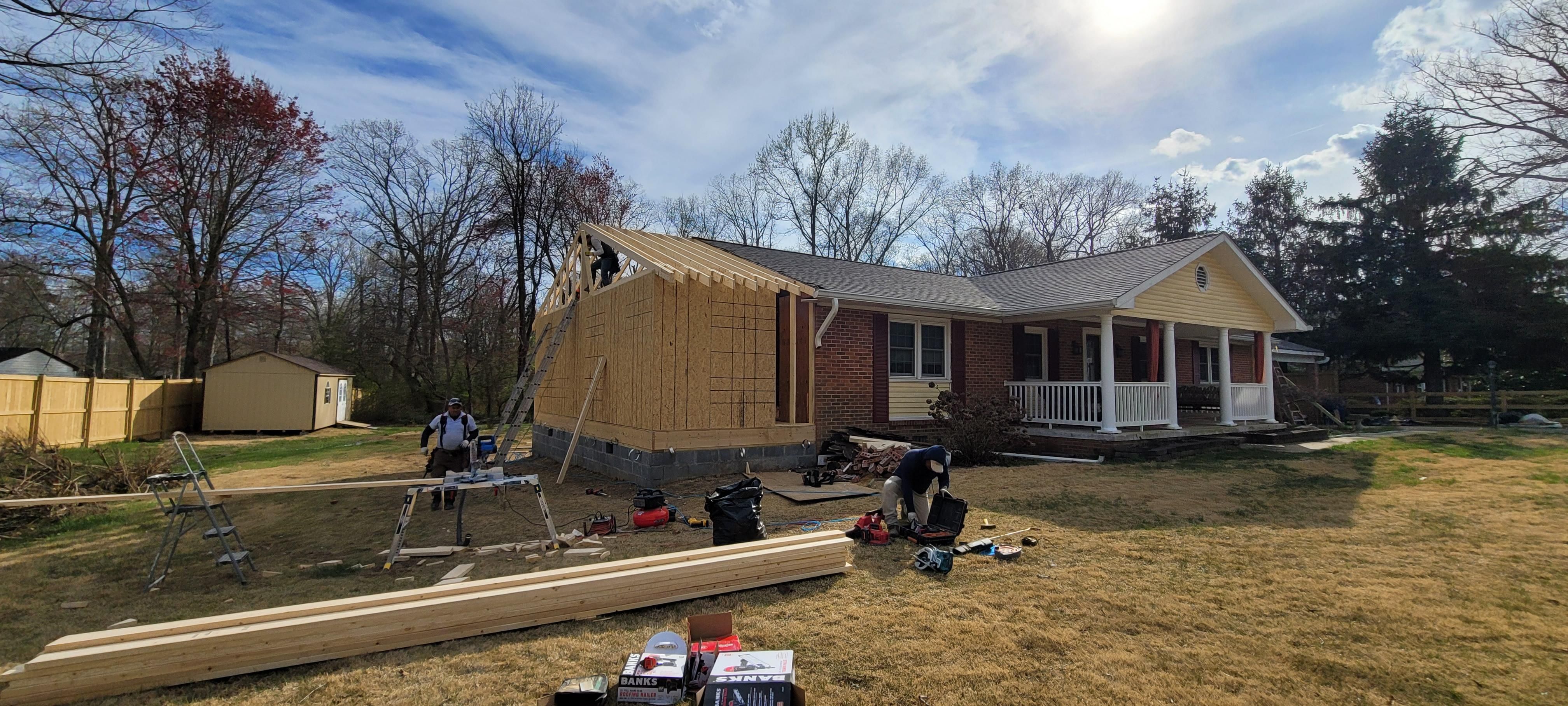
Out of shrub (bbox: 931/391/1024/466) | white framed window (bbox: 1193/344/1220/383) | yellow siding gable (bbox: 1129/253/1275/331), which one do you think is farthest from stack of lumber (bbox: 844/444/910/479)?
white framed window (bbox: 1193/344/1220/383)

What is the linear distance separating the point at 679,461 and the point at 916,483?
4.27 metres

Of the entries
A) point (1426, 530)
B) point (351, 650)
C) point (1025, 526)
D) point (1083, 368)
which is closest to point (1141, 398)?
point (1083, 368)

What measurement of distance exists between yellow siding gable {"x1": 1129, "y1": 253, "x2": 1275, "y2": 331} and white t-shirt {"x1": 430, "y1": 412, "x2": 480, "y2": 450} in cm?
1196

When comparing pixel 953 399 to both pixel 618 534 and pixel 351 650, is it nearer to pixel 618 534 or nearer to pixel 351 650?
pixel 618 534

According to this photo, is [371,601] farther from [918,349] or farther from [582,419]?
[918,349]

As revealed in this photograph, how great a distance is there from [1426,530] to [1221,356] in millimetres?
9763

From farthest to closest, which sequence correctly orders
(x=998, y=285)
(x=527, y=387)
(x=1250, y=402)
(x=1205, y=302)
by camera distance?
1. (x=998, y=285)
2. (x=1250, y=402)
3. (x=1205, y=302)
4. (x=527, y=387)

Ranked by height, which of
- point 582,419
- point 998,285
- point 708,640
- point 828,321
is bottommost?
point 708,640

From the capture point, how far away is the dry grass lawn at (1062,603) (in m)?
3.34

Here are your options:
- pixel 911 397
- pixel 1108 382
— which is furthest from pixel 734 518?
pixel 1108 382

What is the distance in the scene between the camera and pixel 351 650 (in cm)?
374

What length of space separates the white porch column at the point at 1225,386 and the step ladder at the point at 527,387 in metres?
14.4

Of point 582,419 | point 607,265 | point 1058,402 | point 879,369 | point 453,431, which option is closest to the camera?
point 453,431

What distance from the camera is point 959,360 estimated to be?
1365 cm
